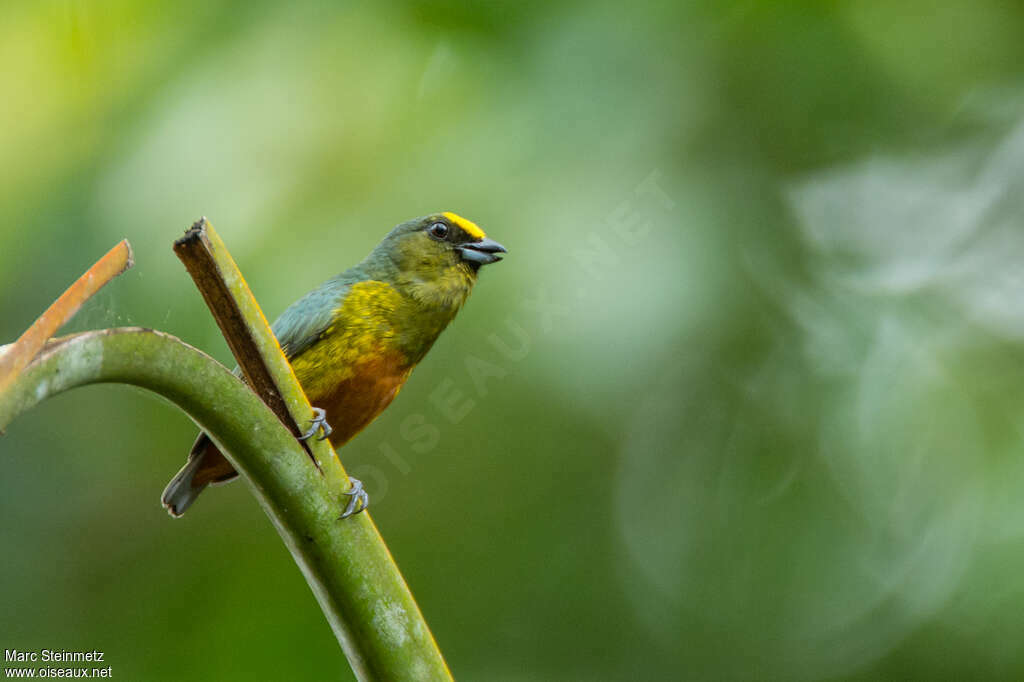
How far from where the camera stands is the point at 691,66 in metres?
3.81

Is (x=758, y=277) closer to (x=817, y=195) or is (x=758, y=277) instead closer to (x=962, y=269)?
(x=817, y=195)

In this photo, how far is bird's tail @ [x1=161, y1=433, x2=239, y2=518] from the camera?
2.56 meters

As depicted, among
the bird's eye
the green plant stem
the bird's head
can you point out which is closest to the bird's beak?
the bird's head

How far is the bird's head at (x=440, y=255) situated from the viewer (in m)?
2.77

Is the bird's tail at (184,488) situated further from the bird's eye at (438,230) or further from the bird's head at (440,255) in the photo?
the bird's eye at (438,230)

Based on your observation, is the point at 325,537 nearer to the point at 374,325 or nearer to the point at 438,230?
the point at 374,325

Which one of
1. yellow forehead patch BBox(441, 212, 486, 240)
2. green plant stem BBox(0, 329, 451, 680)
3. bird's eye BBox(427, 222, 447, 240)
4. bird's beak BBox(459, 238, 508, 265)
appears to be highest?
bird's eye BBox(427, 222, 447, 240)

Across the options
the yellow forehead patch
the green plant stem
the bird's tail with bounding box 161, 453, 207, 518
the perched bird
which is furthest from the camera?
the yellow forehead patch

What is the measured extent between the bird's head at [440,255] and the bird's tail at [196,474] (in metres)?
0.67

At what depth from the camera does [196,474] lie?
2.61m

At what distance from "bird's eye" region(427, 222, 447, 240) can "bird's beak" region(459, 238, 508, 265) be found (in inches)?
5.8

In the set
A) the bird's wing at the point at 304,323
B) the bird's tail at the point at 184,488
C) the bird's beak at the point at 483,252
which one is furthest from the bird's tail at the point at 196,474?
the bird's beak at the point at 483,252

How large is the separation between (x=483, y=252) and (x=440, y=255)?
0.43ft

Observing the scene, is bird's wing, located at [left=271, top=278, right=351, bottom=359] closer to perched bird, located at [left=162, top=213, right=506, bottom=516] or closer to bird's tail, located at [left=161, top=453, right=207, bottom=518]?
perched bird, located at [left=162, top=213, right=506, bottom=516]
